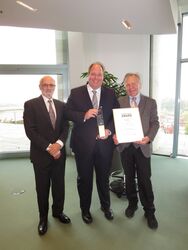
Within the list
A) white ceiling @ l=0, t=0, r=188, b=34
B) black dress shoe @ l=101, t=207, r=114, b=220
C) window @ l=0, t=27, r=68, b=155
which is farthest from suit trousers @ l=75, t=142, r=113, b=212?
window @ l=0, t=27, r=68, b=155

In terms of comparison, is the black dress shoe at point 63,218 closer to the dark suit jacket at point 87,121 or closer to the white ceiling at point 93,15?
the dark suit jacket at point 87,121

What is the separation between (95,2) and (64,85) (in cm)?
264

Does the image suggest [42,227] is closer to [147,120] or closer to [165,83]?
[147,120]

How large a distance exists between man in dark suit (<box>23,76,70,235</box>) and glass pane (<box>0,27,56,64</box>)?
324 cm

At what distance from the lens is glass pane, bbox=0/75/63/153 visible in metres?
5.56

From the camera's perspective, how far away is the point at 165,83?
18.0ft

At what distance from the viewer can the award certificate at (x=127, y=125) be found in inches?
99.3

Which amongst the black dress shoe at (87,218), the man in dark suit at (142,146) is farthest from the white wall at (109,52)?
the black dress shoe at (87,218)

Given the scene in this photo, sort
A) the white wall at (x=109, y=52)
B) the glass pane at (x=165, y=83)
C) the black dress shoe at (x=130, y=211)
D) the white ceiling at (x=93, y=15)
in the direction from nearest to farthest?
the black dress shoe at (x=130, y=211) → the white ceiling at (x=93, y=15) → the white wall at (x=109, y=52) → the glass pane at (x=165, y=83)

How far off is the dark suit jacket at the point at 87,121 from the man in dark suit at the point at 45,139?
12 centimetres

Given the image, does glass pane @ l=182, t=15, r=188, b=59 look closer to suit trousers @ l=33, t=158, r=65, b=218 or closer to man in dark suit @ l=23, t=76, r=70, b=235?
man in dark suit @ l=23, t=76, r=70, b=235

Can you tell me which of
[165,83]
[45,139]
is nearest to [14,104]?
[165,83]

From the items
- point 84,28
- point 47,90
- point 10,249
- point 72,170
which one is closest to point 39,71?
point 84,28

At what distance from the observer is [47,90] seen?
8.20 ft
